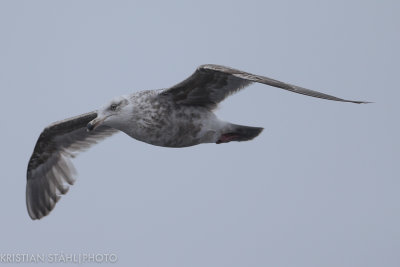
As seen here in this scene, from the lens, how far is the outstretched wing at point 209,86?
9.77 metres

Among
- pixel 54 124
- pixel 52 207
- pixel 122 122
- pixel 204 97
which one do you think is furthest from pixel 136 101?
pixel 52 207

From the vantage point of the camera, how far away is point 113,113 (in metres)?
10.3

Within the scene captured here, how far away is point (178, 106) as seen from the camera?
1062 centimetres

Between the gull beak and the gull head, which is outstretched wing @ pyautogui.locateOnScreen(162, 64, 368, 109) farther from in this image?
the gull beak

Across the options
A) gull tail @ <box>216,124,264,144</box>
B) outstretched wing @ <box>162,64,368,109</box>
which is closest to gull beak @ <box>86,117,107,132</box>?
outstretched wing @ <box>162,64,368,109</box>

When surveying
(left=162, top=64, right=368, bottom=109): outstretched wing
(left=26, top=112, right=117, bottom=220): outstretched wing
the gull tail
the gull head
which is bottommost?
(left=26, top=112, right=117, bottom=220): outstretched wing

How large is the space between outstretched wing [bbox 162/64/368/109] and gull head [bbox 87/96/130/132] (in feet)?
2.26

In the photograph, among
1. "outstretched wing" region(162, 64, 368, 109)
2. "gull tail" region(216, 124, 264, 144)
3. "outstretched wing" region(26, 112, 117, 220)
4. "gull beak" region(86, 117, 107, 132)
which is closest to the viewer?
"outstretched wing" region(162, 64, 368, 109)

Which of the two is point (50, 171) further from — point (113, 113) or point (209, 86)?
point (209, 86)

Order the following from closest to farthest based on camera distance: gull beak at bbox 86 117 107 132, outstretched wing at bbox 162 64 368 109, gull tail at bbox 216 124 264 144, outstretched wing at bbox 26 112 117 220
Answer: outstretched wing at bbox 162 64 368 109 → gull beak at bbox 86 117 107 132 → gull tail at bbox 216 124 264 144 → outstretched wing at bbox 26 112 117 220

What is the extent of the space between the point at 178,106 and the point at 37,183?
4.46 metres

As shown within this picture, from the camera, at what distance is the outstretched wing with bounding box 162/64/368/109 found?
9.77m

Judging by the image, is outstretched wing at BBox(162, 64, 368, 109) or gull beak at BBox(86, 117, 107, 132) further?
gull beak at BBox(86, 117, 107, 132)

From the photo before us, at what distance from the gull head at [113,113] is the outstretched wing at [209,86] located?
69 cm
